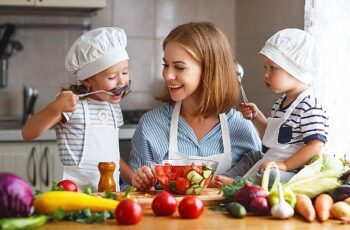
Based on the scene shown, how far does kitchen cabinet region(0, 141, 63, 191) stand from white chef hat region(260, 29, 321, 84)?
1.46 meters

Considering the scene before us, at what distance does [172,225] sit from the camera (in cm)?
136

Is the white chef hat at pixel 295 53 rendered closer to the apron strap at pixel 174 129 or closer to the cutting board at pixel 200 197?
the apron strap at pixel 174 129

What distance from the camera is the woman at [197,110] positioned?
1942 mm

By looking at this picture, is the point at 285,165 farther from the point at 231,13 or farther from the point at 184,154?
the point at 231,13

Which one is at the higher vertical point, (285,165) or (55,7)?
(55,7)

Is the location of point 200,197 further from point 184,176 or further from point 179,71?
point 179,71

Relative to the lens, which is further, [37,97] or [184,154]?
[37,97]

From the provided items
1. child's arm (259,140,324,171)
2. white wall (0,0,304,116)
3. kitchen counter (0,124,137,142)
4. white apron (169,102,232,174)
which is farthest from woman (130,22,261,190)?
white wall (0,0,304,116)

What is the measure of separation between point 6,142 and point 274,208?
1.84m

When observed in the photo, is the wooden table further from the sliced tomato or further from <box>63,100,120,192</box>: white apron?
<box>63,100,120,192</box>: white apron

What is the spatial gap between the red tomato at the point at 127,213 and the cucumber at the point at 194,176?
0.94ft

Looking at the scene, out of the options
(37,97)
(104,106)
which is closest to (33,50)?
(37,97)

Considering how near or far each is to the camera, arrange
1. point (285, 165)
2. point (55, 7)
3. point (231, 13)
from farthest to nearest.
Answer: point (231, 13)
point (55, 7)
point (285, 165)

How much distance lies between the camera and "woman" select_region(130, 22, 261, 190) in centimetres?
194
